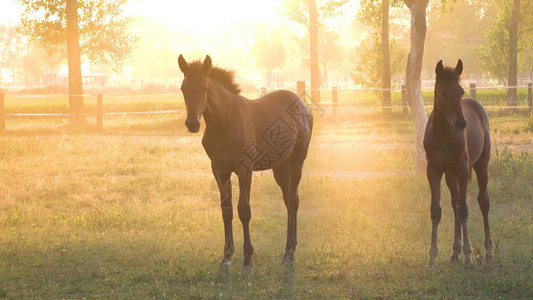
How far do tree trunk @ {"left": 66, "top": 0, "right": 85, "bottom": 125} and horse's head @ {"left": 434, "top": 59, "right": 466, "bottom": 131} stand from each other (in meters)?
22.7

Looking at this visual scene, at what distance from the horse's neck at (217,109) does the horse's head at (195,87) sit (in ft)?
0.66

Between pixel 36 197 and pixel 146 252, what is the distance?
522cm

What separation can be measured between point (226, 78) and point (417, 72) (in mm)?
8084

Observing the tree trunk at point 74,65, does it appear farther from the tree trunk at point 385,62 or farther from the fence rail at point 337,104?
Answer: the tree trunk at point 385,62

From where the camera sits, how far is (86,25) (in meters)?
30.9

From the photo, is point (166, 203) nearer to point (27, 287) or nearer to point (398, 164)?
point (27, 287)

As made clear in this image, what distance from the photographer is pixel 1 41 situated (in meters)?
134

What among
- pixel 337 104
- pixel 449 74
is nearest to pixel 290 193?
pixel 449 74

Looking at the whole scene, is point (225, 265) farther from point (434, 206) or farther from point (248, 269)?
point (434, 206)

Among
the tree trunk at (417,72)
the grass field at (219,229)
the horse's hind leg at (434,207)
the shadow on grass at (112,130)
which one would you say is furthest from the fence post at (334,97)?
the horse's hind leg at (434,207)

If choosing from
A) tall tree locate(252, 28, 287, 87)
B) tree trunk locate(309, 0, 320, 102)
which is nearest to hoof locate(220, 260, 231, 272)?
tree trunk locate(309, 0, 320, 102)

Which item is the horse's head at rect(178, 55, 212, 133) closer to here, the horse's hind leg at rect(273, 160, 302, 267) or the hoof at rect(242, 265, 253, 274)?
the hoof at rect(242, 265, 253, 274)

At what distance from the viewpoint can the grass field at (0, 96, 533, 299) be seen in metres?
6.77

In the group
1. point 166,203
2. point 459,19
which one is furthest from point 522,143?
point 459,19
